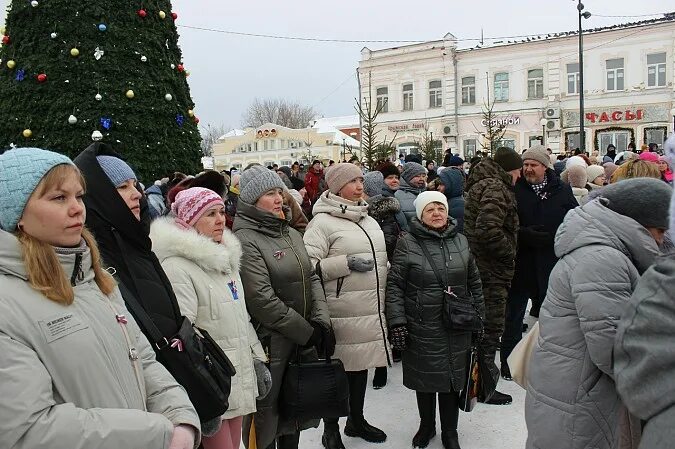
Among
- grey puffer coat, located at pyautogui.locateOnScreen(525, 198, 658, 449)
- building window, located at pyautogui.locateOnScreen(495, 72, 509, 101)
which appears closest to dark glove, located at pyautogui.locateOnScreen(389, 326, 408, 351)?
grey puffer coat, located at pyautogui.locateOnScreen(525, 198, 658, 449)

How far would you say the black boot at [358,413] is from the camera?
4105mm

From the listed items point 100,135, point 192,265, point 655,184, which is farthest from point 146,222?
point 100,135

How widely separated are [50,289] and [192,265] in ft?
4.05

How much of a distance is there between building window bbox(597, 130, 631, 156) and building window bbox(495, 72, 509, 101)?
5.15 m

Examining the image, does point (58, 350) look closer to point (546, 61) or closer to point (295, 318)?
point (295, 318)

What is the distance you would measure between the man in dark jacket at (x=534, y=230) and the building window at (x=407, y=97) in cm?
2669

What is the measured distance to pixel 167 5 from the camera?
6.80 m

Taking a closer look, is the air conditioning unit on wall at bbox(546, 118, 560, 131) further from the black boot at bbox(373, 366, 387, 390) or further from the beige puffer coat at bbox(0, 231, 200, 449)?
the beige puffer coat at bbox(0, 231, 200, 449)

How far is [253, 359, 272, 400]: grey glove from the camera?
3.16m

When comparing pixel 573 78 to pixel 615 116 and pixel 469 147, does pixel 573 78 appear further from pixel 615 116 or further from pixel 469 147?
pixel 469 147

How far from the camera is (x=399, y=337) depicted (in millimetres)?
3875

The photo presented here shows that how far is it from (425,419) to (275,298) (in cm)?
158

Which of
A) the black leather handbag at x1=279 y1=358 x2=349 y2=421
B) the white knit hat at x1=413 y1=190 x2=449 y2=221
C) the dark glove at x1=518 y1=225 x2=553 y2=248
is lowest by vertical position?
the black leather handbag at x1=279 y1=358 x2=349 y2=421

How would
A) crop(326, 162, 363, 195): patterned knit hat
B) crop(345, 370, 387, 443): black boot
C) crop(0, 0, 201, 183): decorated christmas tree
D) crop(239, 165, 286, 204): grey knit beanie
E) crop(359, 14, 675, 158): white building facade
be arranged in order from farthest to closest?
crop(359, 14, 675, 158): white building facade < crop(0, 0, 201, 183): decorated christmas tree < crop(326, 162, 363, 195): patterned knit hat < crop(345, 370, 387, 443): black boot < crop(239, 165, 286, 204): grey knit beanie
